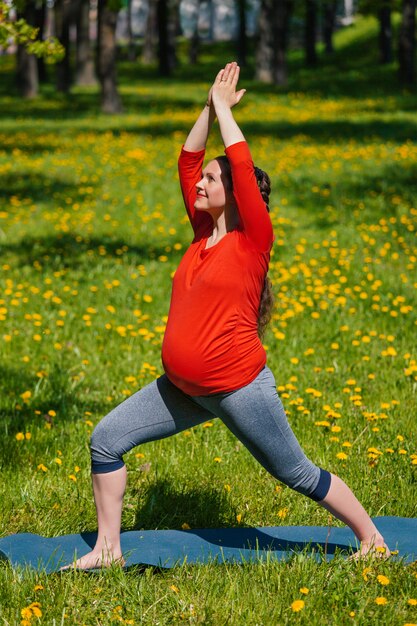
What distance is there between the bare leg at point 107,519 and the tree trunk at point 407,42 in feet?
86.3

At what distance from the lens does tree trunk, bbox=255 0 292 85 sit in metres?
30.5

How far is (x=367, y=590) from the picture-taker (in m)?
3.49

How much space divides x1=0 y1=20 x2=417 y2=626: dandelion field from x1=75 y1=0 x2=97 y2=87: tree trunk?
21964mm

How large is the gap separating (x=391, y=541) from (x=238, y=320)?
1299mm

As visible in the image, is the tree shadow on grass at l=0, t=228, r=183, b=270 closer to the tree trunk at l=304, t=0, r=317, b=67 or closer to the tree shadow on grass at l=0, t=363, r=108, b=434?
the tree shadow on grass at l=0, t=363, r=108, b=434

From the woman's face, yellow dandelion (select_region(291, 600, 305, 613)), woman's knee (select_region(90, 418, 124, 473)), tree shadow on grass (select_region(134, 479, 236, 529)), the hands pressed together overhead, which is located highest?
the hands pressed together overhead

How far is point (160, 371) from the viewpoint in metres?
6.39

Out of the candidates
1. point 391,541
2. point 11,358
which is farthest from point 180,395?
point 11,358

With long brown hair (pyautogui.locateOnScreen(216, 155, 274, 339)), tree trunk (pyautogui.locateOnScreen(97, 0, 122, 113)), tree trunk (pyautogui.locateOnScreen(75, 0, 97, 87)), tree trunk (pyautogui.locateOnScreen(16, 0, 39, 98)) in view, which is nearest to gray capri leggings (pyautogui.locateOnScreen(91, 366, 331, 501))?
long brown hair (pyautogui.locateOnScreen(216, 155, 274, 339))

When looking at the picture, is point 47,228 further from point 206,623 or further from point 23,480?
point 206,623

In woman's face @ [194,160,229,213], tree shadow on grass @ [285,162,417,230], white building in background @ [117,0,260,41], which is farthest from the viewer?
white building in background @ [117,0,260,41]

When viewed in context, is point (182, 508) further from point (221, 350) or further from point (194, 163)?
point (194, 163)

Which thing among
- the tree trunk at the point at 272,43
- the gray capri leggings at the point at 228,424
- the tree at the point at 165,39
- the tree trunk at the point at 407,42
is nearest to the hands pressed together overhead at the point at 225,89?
the gray capri leggings at the point at 228,424

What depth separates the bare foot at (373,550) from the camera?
3.71m
